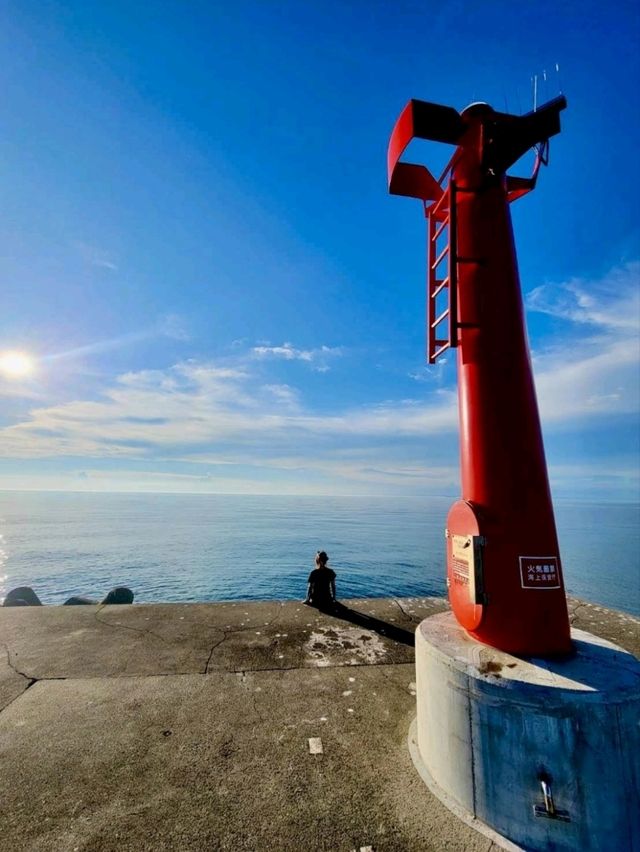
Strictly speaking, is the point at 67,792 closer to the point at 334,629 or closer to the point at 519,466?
the point at 334,629

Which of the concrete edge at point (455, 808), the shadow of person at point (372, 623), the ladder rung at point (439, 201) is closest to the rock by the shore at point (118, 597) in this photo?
the shadow of person at point (372, 623)

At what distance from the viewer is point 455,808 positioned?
3619mm

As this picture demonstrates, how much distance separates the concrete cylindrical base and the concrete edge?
0.6 inches

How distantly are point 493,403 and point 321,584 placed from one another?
254 inches

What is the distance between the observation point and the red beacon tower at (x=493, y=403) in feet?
13.1

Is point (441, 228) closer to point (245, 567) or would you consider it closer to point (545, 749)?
point (545, 749)

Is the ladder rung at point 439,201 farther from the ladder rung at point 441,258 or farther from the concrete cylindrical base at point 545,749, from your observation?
the concrete cylindrical base at point 545,749

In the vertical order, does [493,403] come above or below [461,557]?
above

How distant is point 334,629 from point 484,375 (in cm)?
615

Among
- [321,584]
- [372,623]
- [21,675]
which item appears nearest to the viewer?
[21,675]

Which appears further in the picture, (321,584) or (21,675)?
(321,584)

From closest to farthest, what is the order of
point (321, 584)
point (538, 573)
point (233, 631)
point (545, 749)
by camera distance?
1. point (545, 749)
2. point (538, 573)
3. point (233, 631)
4. point (321, 584)

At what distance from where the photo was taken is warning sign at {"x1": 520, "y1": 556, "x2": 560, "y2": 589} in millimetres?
3965

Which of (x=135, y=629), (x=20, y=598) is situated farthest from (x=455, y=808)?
(x=20, y=598)
